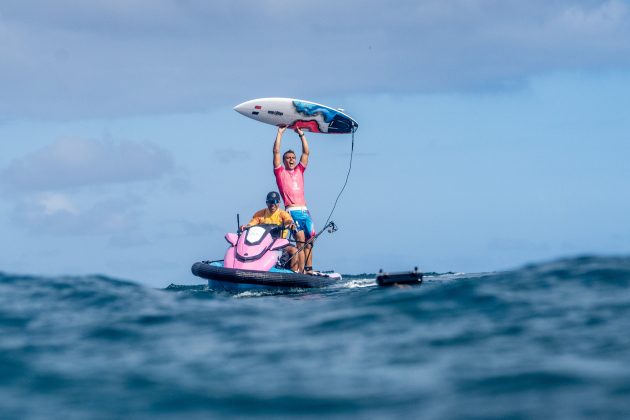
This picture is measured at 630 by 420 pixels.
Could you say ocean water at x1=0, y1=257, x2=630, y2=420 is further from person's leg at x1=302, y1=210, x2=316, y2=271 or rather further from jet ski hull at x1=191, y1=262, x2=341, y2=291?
person's leg at x1=302, y1=210, x2=316, y2=271

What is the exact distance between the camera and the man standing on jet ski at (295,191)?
1986 centimetres

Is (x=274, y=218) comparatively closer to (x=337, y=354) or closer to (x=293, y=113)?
(x=293, y=113)

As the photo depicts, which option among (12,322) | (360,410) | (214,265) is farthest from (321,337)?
(214,265)

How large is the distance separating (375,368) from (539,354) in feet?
5.70

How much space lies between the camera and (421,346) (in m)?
8.71

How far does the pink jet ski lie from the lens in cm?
1745

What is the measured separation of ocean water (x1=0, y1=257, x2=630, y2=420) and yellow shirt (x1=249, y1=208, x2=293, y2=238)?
6137 mm

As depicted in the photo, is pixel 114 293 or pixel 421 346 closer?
pixel 421 346

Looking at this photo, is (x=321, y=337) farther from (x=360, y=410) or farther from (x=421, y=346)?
(x=360, y=410)

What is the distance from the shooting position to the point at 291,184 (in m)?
19.9

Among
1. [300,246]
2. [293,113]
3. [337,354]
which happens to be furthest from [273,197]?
[337,354]

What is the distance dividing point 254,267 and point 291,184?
287 cm

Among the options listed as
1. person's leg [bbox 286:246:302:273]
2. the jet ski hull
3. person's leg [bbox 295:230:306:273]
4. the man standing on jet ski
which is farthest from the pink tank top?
the jet ski hull

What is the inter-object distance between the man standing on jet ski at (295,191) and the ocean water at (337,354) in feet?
23.3
